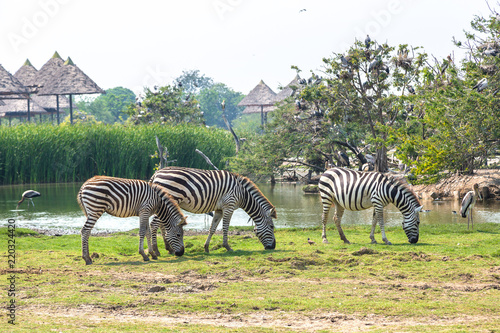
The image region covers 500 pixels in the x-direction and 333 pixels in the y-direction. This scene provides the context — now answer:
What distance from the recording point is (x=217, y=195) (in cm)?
1114

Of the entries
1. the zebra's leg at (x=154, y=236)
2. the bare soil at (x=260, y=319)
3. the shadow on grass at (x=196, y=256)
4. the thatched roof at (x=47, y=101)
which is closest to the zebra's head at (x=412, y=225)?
the shadow on grass at (x=196, y=256)

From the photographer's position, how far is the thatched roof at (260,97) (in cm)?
5853

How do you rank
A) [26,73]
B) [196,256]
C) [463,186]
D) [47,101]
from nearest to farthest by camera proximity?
[196,256] < [463,186] < [26,73] < [47,101]

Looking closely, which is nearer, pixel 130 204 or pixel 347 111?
pixel 130 204

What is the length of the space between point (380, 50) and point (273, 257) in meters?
16.3

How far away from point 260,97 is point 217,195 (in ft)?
160

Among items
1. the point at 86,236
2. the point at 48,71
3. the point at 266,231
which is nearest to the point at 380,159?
the point at 266,231

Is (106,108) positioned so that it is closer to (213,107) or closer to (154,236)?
(213,107)

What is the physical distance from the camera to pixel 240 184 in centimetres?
1141

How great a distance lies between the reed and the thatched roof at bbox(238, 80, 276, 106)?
A: 24.6 m

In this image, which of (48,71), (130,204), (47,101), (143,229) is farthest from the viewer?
(47,101)

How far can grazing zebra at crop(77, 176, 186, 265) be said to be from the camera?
9.88 meters

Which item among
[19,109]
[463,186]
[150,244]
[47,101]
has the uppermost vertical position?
[47,101]

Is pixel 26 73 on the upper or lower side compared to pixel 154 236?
upper
